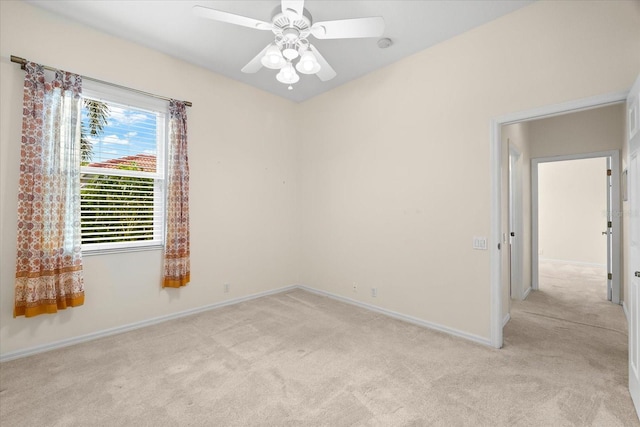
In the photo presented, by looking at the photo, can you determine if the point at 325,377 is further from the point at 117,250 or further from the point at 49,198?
the point at 49,198

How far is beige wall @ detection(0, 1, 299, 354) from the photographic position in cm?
260

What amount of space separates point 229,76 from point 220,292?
292 cm

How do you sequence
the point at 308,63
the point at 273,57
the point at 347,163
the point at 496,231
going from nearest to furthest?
1. the point at 273,57
2. the point at 308,63
3. the point at 496,231
4. the point at 347,163

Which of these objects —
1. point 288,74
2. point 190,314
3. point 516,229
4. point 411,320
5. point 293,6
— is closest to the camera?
point 293,6

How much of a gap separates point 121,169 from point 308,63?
7.68ft

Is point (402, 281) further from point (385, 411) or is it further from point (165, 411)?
point (165, 411)

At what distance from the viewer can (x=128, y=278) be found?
3242 millimetres

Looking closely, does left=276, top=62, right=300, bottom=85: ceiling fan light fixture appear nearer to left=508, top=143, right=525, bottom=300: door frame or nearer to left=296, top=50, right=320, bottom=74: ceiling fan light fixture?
left=296, top=50, right=320, bottom=74: ceiling fan light fixture

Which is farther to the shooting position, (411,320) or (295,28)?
(411,320)

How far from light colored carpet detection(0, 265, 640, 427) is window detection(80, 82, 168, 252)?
1071 millimetres

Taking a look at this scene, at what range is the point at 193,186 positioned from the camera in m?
3.76

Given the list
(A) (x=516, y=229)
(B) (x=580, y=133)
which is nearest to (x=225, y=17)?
(A) (x=516, y=229)

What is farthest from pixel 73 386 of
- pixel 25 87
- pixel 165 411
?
pixel 25 87

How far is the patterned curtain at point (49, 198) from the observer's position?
2.58 m
